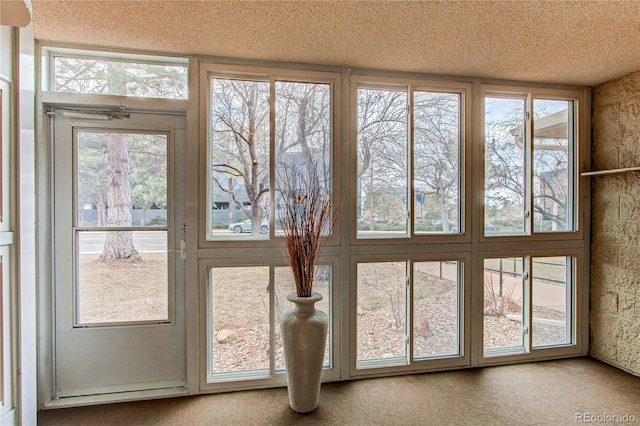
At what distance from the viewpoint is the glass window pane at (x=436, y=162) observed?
9.29ft

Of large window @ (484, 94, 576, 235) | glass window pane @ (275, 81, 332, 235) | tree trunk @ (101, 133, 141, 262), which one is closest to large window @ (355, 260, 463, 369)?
large window @ (484, 94, 576, 235)

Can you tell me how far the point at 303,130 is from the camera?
8.72 feet

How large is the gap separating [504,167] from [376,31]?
67.4 inches

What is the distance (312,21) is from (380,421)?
250cm

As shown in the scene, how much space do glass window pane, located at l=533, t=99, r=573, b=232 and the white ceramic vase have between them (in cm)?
220

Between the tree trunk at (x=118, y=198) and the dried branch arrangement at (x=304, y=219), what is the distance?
111 centimetres

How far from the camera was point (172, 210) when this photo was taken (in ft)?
8.24

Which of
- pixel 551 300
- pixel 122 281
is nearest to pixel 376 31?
pixel 122 281

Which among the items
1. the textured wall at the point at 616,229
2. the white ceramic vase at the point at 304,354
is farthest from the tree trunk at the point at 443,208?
the textured wall at the point at 616,229

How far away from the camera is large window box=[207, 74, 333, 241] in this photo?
2.57 meters

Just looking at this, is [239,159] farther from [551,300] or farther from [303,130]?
[551,300]

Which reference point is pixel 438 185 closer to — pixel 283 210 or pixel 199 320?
pixel 283 210

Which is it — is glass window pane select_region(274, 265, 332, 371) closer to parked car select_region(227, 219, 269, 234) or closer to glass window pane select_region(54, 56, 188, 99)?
parked car select_region(227, 219, 269, 234)

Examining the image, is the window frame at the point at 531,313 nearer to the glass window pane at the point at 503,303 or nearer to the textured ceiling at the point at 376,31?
the glass window pane at the point at 503,303
